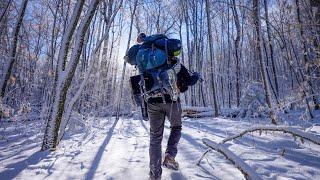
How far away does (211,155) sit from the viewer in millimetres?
4762

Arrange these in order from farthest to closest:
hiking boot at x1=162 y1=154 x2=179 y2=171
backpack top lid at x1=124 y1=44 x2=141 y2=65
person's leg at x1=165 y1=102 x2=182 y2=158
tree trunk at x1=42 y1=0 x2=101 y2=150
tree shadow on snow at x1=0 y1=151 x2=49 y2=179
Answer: tree trunk at x1=42 y1=0 x2=101 y2=150
tree shadow on snow at x1=0 y1=151 x2=49 y2=179
hiking boot at x1=162 y1=154 x2=179 y2=171
backpack top lid at x1=124 y1=44 x2=141 y2=65
person's leg at x1=165 y1=102 x2=182 y2=158

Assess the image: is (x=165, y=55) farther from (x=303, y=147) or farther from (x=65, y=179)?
(x=303, y=147)

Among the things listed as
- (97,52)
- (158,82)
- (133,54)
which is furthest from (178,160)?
(97,52)

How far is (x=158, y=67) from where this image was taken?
3564 mm

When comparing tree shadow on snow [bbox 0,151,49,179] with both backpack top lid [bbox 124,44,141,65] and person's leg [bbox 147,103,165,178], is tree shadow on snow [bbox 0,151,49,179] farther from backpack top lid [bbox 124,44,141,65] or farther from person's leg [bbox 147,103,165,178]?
backpack top lid [bbox 124,44,141,65]

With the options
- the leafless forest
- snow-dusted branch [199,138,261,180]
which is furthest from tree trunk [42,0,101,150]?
snow-dusted branch [199,138,261,180]

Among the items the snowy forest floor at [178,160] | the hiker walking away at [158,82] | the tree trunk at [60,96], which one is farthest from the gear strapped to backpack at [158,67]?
the tree trunk at [60,96]

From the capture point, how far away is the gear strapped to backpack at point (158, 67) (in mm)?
3494

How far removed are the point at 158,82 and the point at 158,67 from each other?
0.57 ft

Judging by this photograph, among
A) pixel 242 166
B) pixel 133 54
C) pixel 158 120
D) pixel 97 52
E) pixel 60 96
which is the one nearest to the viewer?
pixel 242 166

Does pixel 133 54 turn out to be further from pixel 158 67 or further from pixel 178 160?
pixel 178 160

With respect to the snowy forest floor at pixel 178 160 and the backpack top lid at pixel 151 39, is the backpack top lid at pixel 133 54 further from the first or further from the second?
the snowy forest floor at pixel 178 160

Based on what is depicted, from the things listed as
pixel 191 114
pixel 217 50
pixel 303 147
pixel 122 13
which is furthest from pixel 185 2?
pixel 303 147

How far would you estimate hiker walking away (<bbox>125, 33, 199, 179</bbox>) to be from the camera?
3494 mm
